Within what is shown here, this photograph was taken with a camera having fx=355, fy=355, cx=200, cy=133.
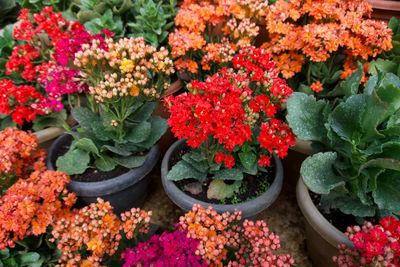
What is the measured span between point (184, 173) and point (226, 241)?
41 centimetres

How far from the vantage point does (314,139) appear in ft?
5.11

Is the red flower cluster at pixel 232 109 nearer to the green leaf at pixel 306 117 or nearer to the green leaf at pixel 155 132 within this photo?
the green leaf at pixel 306 117

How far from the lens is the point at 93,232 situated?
4.51 ft

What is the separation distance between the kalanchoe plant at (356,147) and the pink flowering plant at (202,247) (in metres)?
0.31

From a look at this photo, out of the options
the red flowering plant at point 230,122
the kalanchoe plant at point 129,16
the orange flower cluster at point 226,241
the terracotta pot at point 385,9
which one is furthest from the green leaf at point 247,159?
the terracotta pot at point 385,9

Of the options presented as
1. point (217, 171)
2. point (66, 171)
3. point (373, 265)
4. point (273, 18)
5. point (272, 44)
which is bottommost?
point (66, 171)

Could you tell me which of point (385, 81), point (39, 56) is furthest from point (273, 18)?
point (39, 56)

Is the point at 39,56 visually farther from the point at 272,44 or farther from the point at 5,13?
the point at 272,44

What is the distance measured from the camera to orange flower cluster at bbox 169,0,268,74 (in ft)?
5.97

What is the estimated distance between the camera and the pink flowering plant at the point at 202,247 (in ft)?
4.05

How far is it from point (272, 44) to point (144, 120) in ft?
2.69

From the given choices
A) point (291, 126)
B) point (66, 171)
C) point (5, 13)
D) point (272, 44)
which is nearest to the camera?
point (291, 126)

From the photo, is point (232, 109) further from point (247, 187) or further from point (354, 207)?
point (354, 207)

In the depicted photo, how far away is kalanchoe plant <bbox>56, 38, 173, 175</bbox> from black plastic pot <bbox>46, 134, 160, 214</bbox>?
58 millimetres
